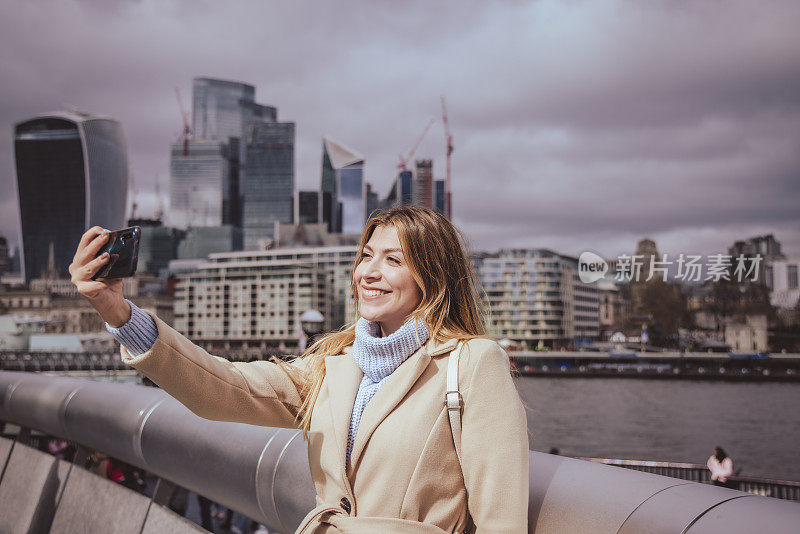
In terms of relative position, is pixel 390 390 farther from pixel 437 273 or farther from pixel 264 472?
pixel 264 472

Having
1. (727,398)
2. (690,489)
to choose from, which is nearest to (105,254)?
(690,489)

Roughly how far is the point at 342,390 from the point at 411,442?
0.87 ft

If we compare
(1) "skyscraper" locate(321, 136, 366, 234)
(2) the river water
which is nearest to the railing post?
(2) the river water

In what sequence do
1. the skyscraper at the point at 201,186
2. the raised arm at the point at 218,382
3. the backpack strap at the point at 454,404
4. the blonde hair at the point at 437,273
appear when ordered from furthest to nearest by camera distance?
the skyscraper at the point at 201,186 < the blonde hair at the point at 437,273 < the raised arm at the point at 218,382 < the backpack strap at the point at 454,404

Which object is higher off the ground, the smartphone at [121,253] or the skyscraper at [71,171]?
the skyscraper at [71,171]

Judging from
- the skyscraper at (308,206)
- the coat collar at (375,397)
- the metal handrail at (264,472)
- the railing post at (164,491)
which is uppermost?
the skyscraper at (308,206)

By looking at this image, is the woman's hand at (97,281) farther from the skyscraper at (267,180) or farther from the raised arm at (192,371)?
the skyscraper at (267,180)

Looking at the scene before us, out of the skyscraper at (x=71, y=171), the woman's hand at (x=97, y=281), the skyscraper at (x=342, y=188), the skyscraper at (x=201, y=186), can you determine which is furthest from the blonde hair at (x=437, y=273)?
the skyscraper at (x=201, y=186)

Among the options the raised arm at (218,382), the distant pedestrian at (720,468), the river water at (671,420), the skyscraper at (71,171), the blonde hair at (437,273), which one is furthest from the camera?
the skyscraper at (71,171)

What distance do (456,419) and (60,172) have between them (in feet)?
434

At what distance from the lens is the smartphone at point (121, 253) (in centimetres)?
138

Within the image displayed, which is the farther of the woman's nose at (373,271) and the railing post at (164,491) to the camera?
the railing post at (164,491)

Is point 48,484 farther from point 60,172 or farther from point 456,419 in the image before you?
point 60,172

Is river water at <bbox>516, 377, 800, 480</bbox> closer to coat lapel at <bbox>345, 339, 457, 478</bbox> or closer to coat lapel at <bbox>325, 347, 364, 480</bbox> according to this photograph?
coat lapel at <bbox>325, 347, 364, 480</bbox>
